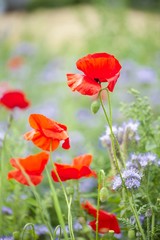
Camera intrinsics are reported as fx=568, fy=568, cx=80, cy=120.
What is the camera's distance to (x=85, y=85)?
44.8 inches

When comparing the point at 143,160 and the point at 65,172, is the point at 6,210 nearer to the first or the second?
the point at 65,172

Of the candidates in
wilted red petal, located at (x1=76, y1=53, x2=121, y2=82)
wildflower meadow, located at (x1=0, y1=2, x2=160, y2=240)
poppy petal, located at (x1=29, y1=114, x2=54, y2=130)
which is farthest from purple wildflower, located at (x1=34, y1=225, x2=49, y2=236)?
wilted red petal, located at (x1=76, y1=53, x2=121, y2=82)

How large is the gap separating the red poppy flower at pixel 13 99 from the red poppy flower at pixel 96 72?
0.54 meters

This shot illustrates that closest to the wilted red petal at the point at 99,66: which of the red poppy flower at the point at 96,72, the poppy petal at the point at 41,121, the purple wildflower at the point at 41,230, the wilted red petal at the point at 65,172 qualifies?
the red poppy flower at the point at 96,72

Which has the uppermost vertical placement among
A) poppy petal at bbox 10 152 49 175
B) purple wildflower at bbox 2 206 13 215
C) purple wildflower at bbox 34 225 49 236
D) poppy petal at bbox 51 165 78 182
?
poppy petal at bbox 10 152 49 175

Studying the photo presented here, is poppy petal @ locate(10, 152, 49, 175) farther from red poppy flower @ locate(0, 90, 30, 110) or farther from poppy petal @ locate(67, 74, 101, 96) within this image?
red poppy flower @ locate(0, 90, 30, 110)

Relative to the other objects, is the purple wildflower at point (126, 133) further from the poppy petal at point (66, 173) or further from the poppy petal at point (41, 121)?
the poppy petal at point (41, 121)

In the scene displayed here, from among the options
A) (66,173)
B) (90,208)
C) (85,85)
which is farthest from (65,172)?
(85,85)

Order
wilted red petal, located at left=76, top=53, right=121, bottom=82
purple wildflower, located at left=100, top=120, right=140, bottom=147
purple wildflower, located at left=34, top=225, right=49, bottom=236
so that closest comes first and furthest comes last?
wilted red petal, located at left=76, top=53, right=121, bottom=82, purple wildflower, located at left=100, top=120, right=140, bottom=147, purple wildflower, located at left=34, top=225, right=49, bottom=236

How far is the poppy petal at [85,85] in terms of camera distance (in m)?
1.13

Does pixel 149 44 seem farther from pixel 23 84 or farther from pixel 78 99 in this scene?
pixel 23 84

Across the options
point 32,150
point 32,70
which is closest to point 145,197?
point 32,150

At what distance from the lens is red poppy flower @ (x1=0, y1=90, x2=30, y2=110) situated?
5.45ft

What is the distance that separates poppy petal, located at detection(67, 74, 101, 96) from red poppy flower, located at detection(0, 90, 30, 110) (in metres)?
0.52
